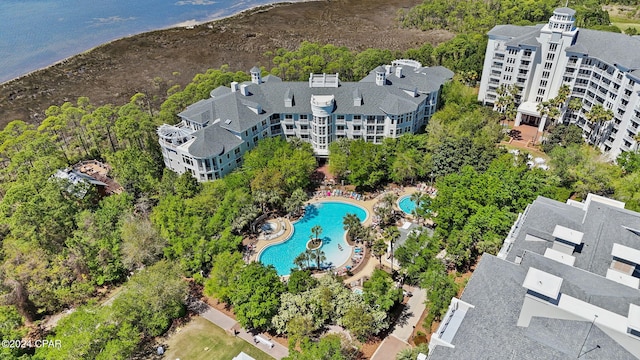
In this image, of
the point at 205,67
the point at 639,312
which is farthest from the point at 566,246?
the point at 205,67

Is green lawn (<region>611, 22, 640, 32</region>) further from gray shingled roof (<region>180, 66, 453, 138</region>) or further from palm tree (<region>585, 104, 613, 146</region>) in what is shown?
gray shingled roof (<region>180, 66, 453, 138</region>)

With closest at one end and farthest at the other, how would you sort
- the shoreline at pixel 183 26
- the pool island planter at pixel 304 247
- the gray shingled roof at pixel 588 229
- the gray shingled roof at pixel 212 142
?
the gray shingled roof at pixel 588 229 → the pool island planter at pixel 304 247 → the gray shingled roof at pixel 212 142 → the shoreline at pixel 183 26

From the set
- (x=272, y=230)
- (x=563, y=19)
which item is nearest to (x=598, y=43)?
(x=563, y=19)

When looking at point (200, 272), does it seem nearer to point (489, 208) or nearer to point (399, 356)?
point (399, 356)

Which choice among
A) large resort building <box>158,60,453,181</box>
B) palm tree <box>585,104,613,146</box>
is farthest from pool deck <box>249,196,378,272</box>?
palm tree <box>585,104,613,146</box>

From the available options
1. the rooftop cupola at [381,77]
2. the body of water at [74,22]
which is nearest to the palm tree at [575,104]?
the rooftop cupola at [381,77]

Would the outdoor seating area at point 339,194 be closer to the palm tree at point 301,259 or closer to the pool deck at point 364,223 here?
the pool deck at point 364,223
